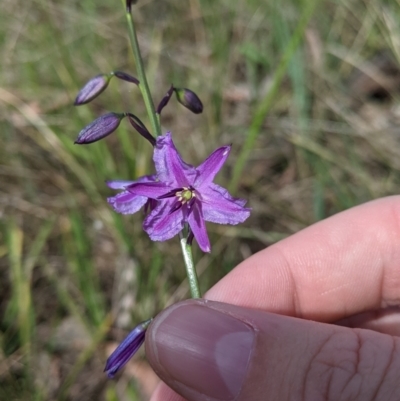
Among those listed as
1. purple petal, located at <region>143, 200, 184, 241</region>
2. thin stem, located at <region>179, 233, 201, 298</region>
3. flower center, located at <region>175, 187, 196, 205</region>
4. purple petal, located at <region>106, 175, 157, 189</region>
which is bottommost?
thin stem, located at <region>179, 233, 201, 298</region>

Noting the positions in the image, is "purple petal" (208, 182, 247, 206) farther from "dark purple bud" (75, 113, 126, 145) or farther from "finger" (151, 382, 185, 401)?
"finger" (151, 382, 185, 401)

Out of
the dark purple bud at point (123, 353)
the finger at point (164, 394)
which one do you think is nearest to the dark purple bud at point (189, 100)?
the dark purple bud at point (123, 353)

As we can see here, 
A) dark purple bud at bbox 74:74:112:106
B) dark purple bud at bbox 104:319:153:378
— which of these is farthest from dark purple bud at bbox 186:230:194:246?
dark purple bud at bbox 74:74:112:106

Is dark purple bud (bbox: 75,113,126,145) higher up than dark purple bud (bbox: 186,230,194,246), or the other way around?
dark purple bud (bbox: 75,113,126,145)

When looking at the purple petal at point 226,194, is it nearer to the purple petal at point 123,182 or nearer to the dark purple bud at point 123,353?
the purple petal at point 123,182

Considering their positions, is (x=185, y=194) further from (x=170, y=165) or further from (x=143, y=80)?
(x=143, y=80)

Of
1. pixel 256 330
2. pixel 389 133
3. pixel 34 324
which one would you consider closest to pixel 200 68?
pixel 389 133

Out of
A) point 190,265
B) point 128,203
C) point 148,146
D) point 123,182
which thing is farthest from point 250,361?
point 148,146
